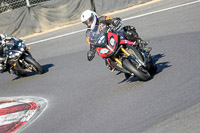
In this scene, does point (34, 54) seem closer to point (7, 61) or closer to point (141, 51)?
point (7, 61)

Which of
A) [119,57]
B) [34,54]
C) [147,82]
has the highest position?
[119,57]

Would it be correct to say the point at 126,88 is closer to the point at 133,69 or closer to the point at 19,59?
the point at 133,69

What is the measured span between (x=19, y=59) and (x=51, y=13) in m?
6.35

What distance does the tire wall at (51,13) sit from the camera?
1684cm

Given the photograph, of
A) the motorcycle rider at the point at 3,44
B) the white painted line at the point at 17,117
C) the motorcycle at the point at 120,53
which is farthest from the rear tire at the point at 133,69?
the motorcycle rider at the point at 3,44

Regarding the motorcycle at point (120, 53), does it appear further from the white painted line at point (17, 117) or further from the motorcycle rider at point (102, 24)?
the white painted line at point (17, 117)

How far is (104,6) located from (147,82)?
9503mm

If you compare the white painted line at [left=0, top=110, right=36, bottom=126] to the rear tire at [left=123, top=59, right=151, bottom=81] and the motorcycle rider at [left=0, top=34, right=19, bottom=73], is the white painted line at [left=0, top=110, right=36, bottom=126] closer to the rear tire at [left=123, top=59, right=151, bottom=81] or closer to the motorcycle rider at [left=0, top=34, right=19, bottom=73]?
the rear tire at [left=123, top=59, right=151, bottom=81]

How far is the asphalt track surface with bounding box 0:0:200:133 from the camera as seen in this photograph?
6086mm

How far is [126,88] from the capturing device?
26.4ft

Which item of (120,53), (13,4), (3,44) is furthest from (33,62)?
(13,4)

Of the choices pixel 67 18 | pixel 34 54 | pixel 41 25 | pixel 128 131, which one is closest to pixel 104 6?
pixel 67 18

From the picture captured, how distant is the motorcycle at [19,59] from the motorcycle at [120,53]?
11.5 feet

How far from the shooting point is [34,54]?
570 inches
